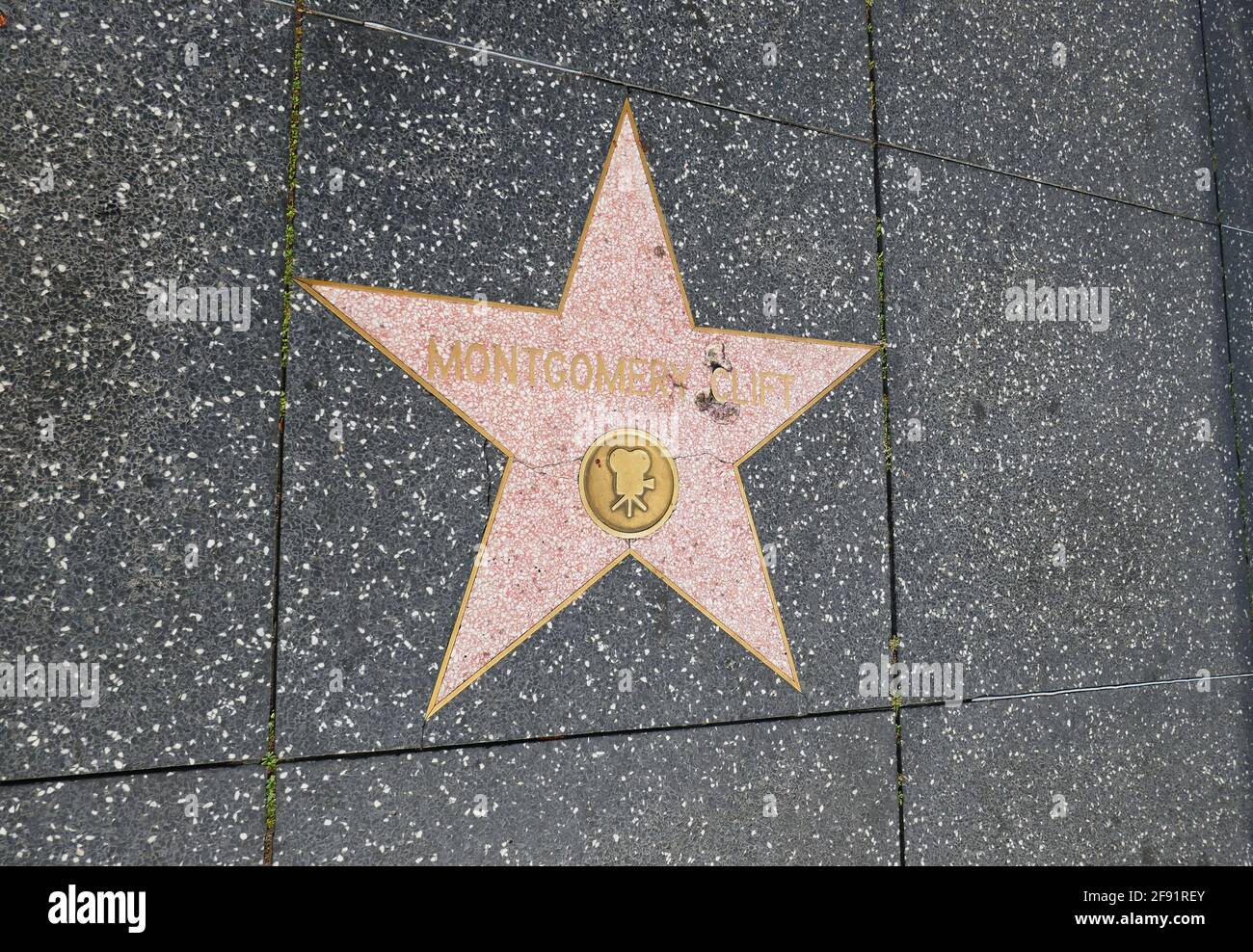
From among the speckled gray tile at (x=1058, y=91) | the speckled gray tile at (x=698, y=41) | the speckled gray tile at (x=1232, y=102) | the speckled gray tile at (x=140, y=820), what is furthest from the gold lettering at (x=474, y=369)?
the speckled gray tile at (x=1232, y=102)

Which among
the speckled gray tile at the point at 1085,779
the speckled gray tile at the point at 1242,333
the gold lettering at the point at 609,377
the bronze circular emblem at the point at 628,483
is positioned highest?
the speckled gray tile at the point at 1242,333

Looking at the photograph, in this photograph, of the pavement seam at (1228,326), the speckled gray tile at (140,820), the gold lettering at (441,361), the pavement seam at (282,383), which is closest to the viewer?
the speckled gray tile at (140,820)

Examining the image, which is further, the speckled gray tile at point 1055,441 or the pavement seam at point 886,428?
the speckled gray tile at point 1055,441

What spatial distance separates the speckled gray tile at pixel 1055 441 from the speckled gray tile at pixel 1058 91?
0.09 m

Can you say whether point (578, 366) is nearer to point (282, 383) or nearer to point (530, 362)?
point (530, 362)

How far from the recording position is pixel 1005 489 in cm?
224

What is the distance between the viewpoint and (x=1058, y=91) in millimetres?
2424

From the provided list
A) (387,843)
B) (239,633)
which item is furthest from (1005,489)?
(239,633)

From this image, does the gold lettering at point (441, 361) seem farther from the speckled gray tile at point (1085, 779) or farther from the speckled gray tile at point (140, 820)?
the speckled gray tile at point (1085, 779)

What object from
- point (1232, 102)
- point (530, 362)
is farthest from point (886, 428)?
point (1232, 102)

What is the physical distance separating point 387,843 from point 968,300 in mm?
1989

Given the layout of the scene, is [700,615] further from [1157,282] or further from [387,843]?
[1157,282]

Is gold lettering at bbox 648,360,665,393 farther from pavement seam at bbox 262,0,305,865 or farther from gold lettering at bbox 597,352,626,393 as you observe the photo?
pavement seam at bbox 262,0,305,865

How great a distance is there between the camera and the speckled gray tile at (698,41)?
5.73 ft
